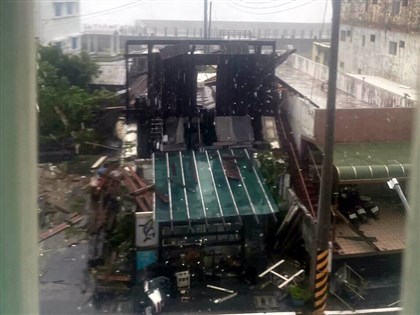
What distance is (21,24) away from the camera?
24.1 inches

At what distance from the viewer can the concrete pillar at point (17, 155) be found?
61 cm

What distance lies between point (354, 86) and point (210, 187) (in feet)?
4.09

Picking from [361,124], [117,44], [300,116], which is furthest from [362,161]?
[117,44]

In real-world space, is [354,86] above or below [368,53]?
below

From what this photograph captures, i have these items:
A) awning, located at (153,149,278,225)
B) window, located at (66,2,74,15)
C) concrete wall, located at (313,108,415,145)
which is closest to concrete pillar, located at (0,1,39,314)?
window, located at (66,2,74,15)

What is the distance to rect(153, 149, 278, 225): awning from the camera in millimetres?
2799

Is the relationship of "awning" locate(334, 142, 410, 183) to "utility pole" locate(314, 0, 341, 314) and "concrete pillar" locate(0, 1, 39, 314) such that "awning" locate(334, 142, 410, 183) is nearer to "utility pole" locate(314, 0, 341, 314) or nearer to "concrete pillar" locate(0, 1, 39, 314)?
"utility pole" locate(314, 0, 341, 314)

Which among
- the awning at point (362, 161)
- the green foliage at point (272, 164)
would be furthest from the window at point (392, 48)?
the green foliage at point (272, 164)

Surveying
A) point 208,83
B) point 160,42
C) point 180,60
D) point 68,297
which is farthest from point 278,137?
point 68,297

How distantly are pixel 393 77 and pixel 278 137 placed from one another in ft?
2.48

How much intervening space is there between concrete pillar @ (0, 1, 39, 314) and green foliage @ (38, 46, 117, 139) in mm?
948

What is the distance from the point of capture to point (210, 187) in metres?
2.96

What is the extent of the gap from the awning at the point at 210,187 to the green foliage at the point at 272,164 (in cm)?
6

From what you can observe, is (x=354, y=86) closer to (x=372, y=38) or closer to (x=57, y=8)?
(x=372, y=38)
